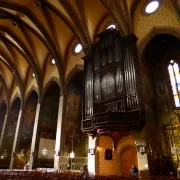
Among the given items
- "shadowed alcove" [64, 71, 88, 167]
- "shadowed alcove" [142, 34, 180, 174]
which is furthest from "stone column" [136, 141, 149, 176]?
"shadowed alcove" [64, 71, 88, 167]

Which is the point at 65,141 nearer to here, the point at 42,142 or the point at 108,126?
the point at 42,142

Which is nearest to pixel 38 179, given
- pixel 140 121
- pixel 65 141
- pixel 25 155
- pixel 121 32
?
pixel 140 121

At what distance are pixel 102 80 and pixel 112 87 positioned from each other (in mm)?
1290

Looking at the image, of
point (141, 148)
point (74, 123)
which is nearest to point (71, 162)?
point (74, 123)

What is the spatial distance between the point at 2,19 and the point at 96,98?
13.6m

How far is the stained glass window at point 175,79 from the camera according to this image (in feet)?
47.0

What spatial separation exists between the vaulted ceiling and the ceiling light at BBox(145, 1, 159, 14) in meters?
1.27

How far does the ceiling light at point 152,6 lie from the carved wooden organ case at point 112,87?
2776 mm

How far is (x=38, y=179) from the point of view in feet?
21.2

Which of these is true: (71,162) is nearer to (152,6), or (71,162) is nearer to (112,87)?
(112,87)

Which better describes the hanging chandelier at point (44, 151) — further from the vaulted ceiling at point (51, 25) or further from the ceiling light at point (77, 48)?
the ceiling light at point (77, 48)

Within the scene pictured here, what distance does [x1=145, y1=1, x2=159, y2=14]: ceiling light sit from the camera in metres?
13.9

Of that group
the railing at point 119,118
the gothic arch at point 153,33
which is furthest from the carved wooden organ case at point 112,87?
the gothic arch at point 153,33

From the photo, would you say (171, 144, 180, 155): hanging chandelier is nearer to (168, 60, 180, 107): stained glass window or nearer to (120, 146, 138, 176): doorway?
(120, 146, 138, 176): doorway
